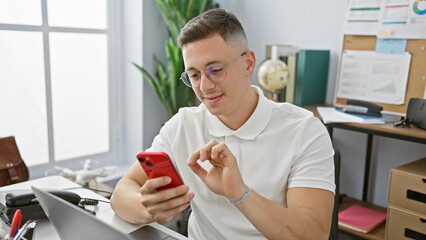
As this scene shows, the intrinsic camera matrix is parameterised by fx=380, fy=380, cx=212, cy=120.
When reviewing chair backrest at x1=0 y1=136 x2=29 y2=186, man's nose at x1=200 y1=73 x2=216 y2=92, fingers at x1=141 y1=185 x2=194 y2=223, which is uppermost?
man's nose at x1=200 y1=73 x2=216 y2=92

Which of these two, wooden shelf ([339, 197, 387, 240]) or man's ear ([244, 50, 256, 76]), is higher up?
man's ear ([244, 50, 256, 76])

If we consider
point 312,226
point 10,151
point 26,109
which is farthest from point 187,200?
point 26,109

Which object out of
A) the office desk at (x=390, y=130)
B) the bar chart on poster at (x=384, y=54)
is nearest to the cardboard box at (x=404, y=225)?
the office desk at (x=390, y=130)

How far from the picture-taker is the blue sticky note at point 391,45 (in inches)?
76.0

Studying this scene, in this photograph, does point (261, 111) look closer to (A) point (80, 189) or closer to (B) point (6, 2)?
(A) point (80, 189)

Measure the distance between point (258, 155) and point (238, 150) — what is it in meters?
0.07

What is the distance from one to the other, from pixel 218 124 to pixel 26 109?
1.63 metres

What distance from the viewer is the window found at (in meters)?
2.30

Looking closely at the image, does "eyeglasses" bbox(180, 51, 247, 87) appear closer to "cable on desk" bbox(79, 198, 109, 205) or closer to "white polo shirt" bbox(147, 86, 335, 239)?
"white polo shirt" bbox(147, 86, 335, 239)

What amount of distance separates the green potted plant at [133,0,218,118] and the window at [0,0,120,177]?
398 millimetres

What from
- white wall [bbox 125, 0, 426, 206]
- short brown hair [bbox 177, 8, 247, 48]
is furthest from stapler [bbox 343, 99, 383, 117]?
short brown hair [bbox 177, 8, 247, 48]

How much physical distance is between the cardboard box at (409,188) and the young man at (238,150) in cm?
65

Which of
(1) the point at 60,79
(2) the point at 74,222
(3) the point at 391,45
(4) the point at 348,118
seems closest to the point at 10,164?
(1) the point at 60,79

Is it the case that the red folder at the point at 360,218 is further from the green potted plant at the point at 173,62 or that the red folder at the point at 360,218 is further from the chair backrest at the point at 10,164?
the chair backrest at the point at 10,164
